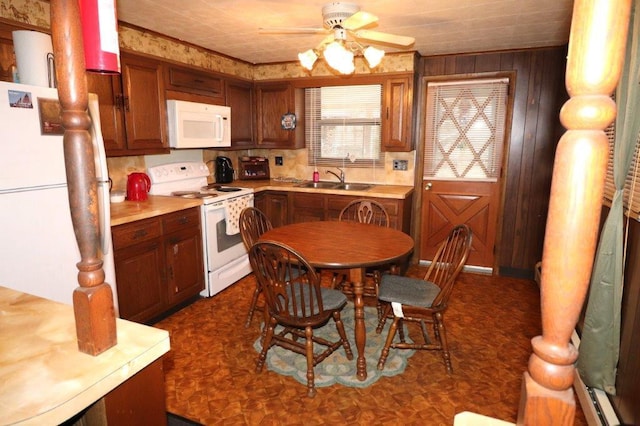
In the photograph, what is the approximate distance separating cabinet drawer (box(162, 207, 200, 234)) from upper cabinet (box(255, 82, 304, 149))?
1604mm

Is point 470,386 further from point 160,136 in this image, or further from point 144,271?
point 160,136

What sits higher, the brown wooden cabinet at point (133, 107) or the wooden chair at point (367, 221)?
the brown wooden cabinet at point (133, 107)

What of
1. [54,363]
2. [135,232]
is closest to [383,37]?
[135,232]

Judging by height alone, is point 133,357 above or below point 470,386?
above

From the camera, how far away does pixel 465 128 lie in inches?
158

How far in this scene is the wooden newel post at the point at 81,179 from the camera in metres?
0.80

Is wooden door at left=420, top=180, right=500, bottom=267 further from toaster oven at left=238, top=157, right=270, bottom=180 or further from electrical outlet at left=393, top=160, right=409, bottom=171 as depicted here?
toaster oven at left=238, top=157, right=270, bottom=180

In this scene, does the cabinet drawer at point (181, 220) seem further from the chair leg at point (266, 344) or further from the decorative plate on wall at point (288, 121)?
the decorative plate on wall at point (288, 121)

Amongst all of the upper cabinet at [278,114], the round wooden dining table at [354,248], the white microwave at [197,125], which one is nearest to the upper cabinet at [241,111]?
the upper cabinet at [278,114]

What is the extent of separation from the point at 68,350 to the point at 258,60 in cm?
395

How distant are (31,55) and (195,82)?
5.43 feet

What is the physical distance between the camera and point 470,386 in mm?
2201

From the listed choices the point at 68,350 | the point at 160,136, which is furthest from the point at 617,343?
the point at 160,136

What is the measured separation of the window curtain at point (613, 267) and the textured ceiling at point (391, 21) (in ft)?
3.36
